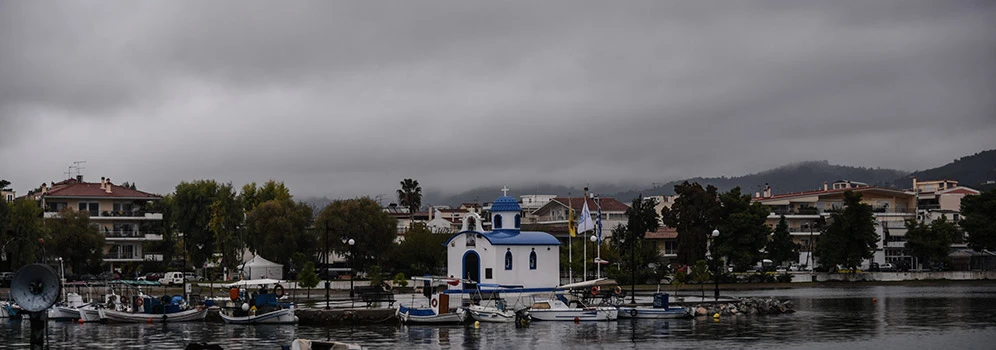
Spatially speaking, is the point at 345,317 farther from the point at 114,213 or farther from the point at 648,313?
the point at 114,213

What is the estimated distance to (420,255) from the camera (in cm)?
9475

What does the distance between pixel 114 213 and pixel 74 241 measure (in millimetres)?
16501

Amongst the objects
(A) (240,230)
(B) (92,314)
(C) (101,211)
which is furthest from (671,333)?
(C) (101,211)

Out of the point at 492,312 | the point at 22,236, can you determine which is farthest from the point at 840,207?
the point at 22,236

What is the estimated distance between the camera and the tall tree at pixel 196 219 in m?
102

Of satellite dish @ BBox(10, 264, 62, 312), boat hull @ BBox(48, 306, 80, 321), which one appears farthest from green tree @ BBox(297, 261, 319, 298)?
satellite dish @ BBox(10, 264, 62, 312)

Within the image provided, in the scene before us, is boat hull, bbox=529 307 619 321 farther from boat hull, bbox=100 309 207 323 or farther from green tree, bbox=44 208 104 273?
green tree, bbox=44 208 104 273

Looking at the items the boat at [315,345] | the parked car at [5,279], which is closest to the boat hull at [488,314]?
the boat at [315,345]

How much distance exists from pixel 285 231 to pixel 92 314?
32799 mm

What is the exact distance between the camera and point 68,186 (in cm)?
10938

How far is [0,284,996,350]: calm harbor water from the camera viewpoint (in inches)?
1756

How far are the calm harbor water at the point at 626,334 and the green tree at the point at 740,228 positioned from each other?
3184 centimetres

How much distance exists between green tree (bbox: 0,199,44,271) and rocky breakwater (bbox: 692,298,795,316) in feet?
159

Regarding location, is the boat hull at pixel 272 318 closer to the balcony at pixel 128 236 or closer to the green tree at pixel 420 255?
the green tree at pixel 420 255
